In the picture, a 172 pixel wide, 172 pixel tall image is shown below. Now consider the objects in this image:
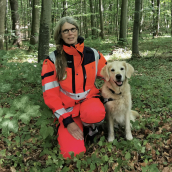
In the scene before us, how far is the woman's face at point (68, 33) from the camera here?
98.3 inches

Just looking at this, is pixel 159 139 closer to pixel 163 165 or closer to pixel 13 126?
pixel 163 165

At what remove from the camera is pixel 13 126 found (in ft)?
5.51

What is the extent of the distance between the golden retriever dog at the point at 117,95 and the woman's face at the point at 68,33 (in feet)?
2.27

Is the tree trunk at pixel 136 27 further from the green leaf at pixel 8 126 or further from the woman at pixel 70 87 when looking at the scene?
the green leaf at pixel 8 126

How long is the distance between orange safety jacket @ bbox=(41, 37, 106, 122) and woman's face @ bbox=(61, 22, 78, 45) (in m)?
0.08

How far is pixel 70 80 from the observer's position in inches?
97.7

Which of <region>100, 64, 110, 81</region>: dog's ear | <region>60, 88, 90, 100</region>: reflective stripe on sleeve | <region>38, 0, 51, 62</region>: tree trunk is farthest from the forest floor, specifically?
<region>38, 0, 51, 62</region>: tree trunk

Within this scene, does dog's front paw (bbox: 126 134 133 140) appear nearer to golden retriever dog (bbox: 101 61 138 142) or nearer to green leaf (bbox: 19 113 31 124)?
golden retriever dog (bbox: 101 61 138 142)

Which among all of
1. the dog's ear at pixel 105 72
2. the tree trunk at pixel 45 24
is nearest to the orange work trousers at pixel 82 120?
the dog's ear at pixel 105 72

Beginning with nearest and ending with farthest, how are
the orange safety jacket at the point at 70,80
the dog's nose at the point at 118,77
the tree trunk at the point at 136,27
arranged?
the orange safety jacket at the point at 70,80 < the dog's nose at the point at 118,77 < the tree trunk at the point at 136,27

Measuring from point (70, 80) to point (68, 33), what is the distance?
28.8 inches

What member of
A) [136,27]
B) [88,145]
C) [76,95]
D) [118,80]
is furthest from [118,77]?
[136,27]

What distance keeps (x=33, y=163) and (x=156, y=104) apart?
104 inches

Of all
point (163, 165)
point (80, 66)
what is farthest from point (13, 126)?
point (163, 165)
